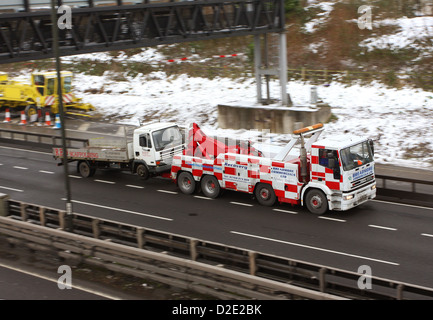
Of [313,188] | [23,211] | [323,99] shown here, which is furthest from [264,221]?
[323,99]

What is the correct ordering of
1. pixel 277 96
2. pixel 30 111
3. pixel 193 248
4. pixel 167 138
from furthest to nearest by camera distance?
pixel 30 111 < pixel 277 96 < pixel 167 138 < pixel 193 248

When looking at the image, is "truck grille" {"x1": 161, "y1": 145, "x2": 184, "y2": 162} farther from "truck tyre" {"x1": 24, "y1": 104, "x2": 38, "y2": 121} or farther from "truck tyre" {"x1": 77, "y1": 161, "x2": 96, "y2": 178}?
"truck tyre" {"x1": 24, "y1": 104, "x2": 38, "y2": 121}

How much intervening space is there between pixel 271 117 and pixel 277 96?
543 centimetres

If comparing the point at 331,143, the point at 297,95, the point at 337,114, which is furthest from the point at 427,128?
the point at 331,143

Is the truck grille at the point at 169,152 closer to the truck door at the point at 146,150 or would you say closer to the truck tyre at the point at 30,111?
the truck door at the point at 146,150

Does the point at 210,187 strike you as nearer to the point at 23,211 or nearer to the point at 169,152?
the point at 169,152

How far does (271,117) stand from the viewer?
32219 millimetres

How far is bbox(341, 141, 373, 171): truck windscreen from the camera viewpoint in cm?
1944

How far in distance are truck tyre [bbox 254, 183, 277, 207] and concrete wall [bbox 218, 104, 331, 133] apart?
35.1ft

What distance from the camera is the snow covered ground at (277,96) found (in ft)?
95.0

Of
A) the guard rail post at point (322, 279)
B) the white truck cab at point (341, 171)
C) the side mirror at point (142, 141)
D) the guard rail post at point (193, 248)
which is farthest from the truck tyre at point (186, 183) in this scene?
the guard rail post at point (322, 279)

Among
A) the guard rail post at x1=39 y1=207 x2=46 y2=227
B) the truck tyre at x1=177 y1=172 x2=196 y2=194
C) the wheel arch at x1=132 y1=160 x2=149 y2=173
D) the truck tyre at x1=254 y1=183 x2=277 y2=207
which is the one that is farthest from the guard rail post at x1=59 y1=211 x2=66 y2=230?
the wheel arch at x1=132 y1=160 x2=149 y2=173

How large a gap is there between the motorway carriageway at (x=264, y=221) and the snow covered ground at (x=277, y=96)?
3797 mm

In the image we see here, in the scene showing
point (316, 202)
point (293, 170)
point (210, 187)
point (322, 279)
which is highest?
point (293, 170)
